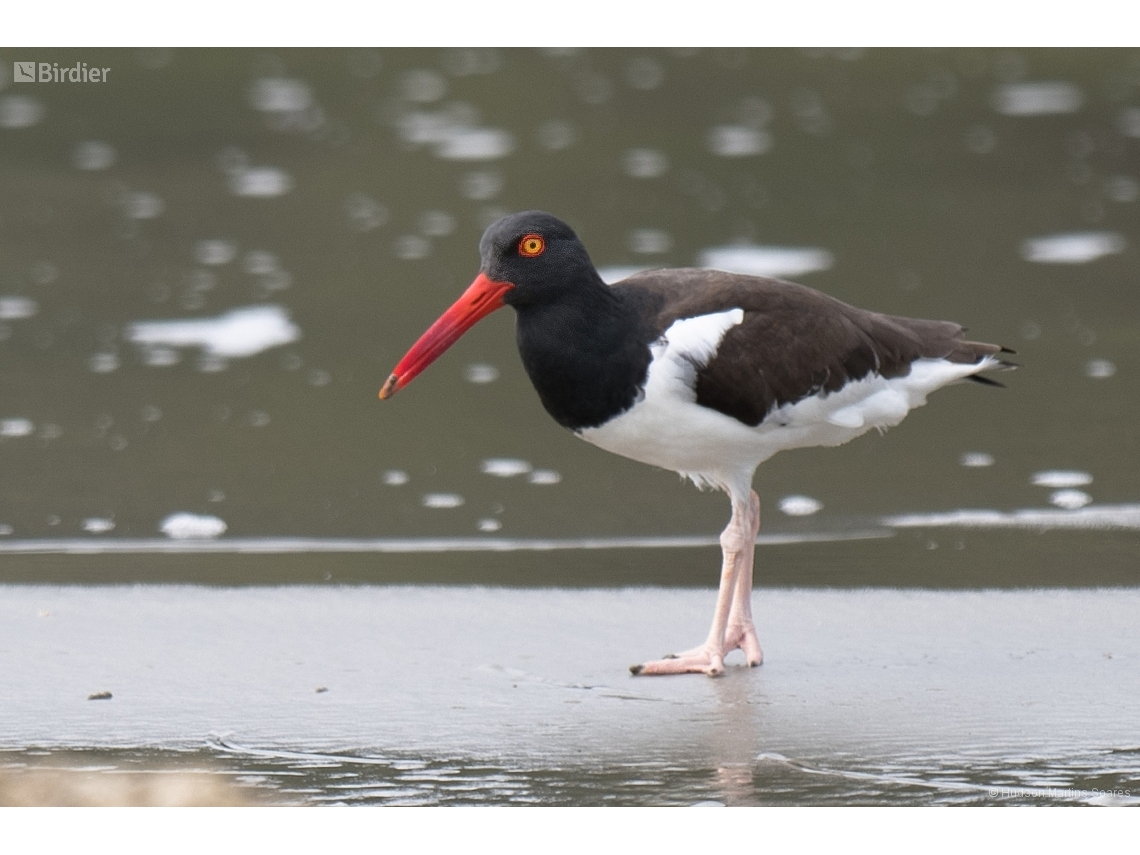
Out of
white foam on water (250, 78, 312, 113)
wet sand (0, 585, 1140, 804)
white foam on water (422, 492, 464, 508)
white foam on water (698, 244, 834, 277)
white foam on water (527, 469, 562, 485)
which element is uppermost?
white foam on water (250, 78, 312, 113)

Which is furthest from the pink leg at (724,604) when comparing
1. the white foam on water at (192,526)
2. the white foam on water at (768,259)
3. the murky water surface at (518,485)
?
the white foam on water at (768,259)

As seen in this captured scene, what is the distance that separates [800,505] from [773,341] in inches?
55.0

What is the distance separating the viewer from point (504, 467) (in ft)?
23.3

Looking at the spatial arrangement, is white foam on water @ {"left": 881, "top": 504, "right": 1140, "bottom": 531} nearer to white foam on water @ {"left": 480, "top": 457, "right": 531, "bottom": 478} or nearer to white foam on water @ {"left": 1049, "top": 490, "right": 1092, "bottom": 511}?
white foam on water @ {"left": 1049, "top": 490, "right": 1092, "bottom": 511}

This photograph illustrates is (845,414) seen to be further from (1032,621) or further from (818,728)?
(818,728)

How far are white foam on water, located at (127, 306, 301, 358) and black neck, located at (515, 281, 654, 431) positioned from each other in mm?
3594

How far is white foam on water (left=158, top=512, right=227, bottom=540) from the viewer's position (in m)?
6.43

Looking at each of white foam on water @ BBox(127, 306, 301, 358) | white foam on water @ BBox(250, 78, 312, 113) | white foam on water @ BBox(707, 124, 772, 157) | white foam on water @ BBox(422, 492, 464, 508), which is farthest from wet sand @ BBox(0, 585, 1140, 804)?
white foam on water @ BBox(250, 78, 312, 113)

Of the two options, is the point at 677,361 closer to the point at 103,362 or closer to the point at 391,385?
the point at 391,385

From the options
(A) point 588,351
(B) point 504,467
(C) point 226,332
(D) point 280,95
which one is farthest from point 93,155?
(A) point 588,351

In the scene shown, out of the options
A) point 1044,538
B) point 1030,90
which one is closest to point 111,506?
point 1044,538

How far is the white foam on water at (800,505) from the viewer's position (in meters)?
6.58

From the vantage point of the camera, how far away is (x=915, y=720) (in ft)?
15.5

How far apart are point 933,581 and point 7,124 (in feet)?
32.7
